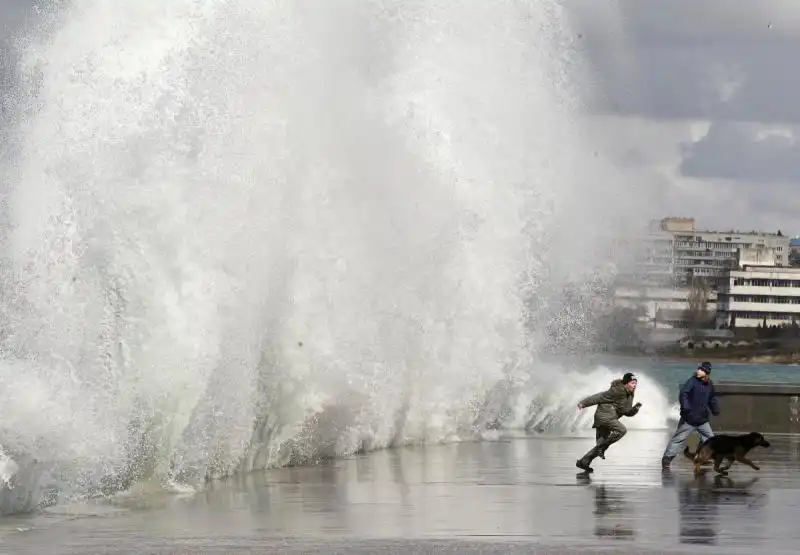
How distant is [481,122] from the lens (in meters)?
34.2

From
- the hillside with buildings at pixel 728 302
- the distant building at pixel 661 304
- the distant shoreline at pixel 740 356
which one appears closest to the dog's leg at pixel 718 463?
the distant building at pixel 661 304

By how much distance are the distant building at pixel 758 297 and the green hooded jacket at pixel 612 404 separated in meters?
140

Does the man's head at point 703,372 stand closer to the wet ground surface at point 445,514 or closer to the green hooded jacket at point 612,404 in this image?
the green hooded jacket at point 612,404

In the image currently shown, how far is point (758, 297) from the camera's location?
168500mm

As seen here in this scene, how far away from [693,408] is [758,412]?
1217 cm

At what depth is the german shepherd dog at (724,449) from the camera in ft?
72.3

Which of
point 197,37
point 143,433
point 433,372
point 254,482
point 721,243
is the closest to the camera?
point 143,433

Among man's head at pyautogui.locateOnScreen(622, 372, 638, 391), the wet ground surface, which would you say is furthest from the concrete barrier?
man's head at pyautogui.locateOnScreen(622, 372, 638, 391)

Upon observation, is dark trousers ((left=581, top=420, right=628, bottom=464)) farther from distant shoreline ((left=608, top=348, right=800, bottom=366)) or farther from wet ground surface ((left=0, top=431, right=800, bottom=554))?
distant shoreline ((left=608, top=348, right=800, bottom=366))

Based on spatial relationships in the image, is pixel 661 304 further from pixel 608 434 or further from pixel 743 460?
pixel 743 460

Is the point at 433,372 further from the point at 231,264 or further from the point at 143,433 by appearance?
the point at 143,433

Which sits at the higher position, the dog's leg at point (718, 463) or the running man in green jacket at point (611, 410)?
the running man in green jacket at point (611, 410)

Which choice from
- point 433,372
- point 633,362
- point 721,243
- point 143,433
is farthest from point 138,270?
point 721,243

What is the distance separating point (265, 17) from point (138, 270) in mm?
4426
